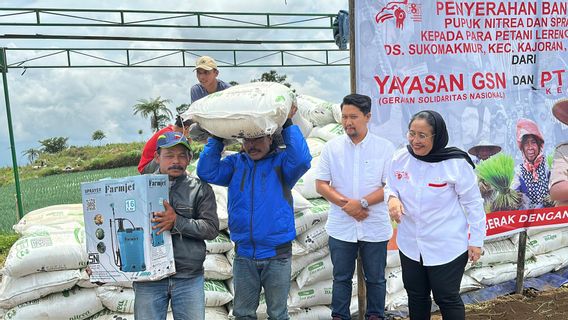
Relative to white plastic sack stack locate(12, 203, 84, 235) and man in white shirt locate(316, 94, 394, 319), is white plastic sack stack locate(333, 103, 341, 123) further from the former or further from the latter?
white plastic sack stack locate(12, 203, 84, 235)

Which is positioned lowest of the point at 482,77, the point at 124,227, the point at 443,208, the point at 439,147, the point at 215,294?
the point at 215,294

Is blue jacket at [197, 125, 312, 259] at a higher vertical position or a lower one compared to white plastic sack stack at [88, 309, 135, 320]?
higher

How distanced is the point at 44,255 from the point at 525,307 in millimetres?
3392

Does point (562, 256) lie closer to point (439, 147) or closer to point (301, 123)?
point (439, 147)

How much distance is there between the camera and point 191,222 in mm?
2100

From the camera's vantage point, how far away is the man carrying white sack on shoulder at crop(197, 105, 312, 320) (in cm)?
236

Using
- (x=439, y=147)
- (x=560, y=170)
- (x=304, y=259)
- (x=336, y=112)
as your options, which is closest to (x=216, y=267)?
(x=304, y=259)

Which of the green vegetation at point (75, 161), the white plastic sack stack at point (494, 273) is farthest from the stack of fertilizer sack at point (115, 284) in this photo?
the green vegetation at point (75, 161)

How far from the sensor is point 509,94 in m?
3.56

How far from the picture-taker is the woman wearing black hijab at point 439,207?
2.35 meters

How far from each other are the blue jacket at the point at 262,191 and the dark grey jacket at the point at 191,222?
21 centimetres

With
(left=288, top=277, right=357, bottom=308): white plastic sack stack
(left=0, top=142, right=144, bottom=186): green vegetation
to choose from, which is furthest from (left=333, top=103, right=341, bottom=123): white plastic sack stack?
(left=0, top=142, right=144, bottom=186): green vegetation

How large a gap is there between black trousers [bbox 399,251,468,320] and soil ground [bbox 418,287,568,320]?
1.00 meters

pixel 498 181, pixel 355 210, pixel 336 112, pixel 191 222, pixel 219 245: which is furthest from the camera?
pixel 336 112
